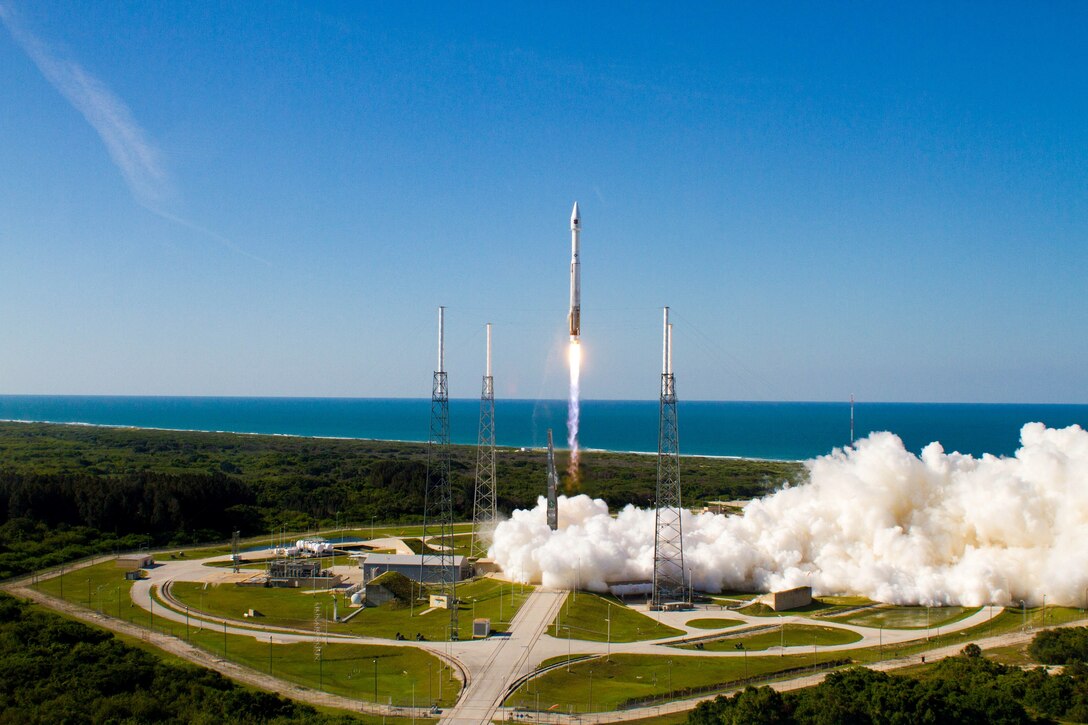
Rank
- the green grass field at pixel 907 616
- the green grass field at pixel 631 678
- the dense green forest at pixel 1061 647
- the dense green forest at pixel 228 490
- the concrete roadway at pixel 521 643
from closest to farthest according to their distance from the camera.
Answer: the green grass field at pixel 631 678, the concrete roadway at pixel 521 643, the dense green forest at pixel 1061 647, the green grass field at pixel 907 616, the dense green forest at pixel 228 490

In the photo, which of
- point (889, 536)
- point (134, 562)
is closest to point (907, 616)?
point (889, 536)

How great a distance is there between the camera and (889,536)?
59.1 meters

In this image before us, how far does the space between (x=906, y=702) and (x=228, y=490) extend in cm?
7523

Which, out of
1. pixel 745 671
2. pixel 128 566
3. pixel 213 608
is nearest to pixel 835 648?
pixel 745 671

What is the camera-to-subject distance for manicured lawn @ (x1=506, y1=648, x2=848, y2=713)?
37906 mm

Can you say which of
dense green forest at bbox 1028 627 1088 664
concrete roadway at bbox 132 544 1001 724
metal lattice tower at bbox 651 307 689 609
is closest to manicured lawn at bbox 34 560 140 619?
concrete roadway at bbox 132 544 1001 724

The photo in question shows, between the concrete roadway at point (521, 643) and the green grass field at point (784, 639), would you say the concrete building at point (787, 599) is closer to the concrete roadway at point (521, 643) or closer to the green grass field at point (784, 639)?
the concrete roadway at point (521, 643)

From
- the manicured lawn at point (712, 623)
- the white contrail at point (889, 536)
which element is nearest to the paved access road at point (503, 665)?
the white contrail at point (889, 536)

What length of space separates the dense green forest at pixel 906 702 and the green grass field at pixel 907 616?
40.4 feet

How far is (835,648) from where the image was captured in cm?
4609

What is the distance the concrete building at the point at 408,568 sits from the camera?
61.2 metres

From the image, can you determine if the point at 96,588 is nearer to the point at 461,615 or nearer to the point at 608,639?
the point at 461,615

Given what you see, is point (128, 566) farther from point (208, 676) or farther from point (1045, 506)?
point (1045, 506)

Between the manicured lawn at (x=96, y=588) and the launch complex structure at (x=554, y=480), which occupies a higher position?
the launch complex structure at (x=554, y=480)
